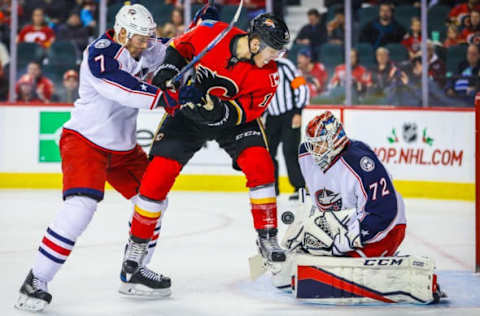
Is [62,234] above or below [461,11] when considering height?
below

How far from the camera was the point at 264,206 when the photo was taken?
11.4 feet

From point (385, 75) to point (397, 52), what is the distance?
0.25 m

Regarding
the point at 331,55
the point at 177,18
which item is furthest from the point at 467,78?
the point at 177,18

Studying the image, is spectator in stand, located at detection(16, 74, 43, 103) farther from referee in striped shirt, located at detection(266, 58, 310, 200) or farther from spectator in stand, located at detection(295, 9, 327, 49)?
spectator in stand, located at detection(295, 9, 327, 49)

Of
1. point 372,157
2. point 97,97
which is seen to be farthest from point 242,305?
point 97,97

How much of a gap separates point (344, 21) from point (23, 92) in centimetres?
298

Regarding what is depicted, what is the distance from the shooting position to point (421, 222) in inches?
237

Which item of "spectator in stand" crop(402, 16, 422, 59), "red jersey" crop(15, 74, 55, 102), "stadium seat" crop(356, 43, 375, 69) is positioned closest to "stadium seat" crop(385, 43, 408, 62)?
"spectator in stand" crop(402, 16, 422, 59)

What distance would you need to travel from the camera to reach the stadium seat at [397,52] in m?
7.80

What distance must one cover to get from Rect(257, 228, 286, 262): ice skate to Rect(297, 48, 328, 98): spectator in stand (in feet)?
14.8

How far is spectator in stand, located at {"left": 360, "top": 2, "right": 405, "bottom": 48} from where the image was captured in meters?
7.91

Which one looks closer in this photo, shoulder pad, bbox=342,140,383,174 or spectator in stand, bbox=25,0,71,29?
shoulder pad, bbox=342,140,383,174

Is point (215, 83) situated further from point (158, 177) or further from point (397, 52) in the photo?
point (397, 52)

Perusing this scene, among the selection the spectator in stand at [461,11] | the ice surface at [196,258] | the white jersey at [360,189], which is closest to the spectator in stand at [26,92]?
the ice surface at [196,258]
